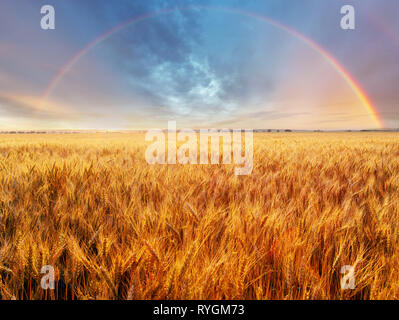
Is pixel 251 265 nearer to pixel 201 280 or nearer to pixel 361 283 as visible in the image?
pixel 201 280

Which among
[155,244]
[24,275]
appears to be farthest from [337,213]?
[24,275]

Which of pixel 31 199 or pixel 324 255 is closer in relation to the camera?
pixel 324 255

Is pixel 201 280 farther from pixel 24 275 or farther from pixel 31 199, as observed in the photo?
pixel 31 199

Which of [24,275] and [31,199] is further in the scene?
[31,199]

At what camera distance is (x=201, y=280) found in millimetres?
713

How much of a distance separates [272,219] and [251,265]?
37cm
